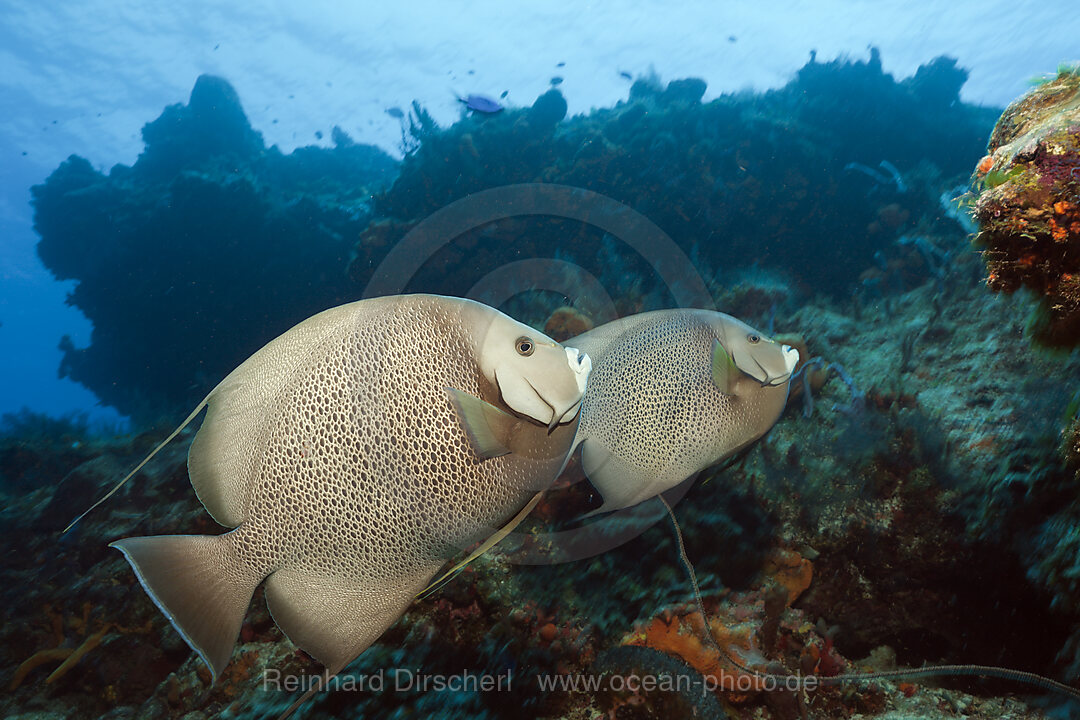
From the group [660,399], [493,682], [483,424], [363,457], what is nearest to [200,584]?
[363,457]

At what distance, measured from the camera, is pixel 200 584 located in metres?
1.20

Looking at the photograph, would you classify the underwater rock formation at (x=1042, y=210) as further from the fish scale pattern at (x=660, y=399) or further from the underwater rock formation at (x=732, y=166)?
the underwater rock formation at (x=732, y=166)

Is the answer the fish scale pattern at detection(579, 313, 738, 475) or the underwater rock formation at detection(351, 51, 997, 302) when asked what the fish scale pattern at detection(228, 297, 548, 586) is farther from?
the underwater rock formation at detection(351, 51, 997, 302)

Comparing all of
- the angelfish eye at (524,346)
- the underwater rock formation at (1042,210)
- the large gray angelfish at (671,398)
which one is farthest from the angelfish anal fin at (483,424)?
the underwater rock formation at (1042,210)

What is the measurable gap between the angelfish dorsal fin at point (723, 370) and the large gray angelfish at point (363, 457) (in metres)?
1.11

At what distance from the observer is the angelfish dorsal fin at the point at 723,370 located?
210 cm

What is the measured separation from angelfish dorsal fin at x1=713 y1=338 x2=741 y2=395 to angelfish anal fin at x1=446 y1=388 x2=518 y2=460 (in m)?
1.28

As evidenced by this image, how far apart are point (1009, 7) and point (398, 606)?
37.5 meters

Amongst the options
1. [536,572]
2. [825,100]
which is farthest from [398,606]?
[825,100]

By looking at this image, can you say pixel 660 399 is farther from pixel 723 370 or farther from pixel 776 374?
pixel 776 374

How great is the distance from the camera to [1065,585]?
6.01 feet

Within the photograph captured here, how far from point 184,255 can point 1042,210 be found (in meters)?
15.1

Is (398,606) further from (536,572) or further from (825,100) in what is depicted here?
(825,100)

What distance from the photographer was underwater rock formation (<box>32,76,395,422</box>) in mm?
10609
